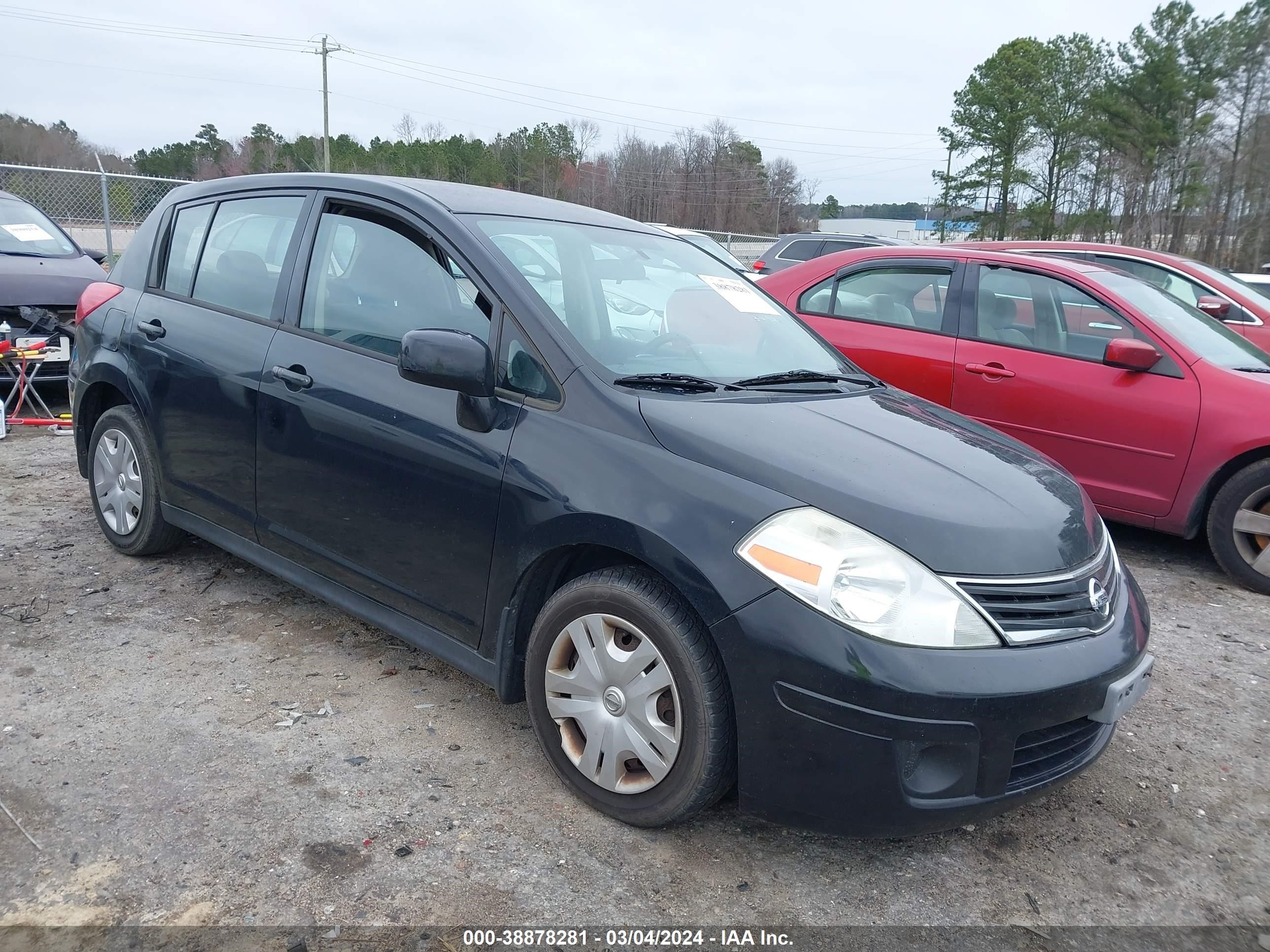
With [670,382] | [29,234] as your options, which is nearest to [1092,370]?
[670,382]

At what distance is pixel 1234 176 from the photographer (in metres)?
30.7

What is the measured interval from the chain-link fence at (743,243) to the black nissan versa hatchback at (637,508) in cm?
2024

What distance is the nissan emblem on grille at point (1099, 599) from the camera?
2.49 metres

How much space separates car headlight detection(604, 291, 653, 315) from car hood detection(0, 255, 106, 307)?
5709 millimetres

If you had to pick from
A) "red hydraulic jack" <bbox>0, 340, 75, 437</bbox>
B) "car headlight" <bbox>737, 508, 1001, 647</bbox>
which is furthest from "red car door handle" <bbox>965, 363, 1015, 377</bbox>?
"red hydraulic jack" <bbox>0, 340, 75, 437</bbox>

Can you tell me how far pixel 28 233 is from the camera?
831 centimetres

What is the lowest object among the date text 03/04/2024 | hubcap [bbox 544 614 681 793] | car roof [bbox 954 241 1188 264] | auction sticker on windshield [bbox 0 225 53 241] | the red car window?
the date text 03/04/2024

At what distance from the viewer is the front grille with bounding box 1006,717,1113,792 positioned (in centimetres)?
231

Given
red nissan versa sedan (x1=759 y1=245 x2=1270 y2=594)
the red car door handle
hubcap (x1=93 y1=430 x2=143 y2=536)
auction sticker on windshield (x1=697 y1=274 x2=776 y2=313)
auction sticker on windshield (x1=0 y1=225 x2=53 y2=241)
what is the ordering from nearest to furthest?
auction sticker on windshield (x1=697 y1=274 x2=776 y2=313) → hubcap (x1=93 y1=430 x2=143 y2=536) → red nissan versa sedan (x1=759 y1=245 x2=1270 y2=594) → the red car door handle → auction sticker on windshield (x1=0 y1=225 x2=53 y2=241)

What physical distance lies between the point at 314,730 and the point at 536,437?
4.11ft

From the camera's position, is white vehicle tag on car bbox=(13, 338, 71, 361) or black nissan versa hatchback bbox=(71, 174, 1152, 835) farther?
white vehicle tag on car bbox=(13, 338, 71, 361)

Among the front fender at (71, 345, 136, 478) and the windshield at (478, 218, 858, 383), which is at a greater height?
the windshield at (478, 218, 858, 383)

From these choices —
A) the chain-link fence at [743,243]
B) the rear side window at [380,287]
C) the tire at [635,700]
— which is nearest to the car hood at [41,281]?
the rear side window at [380,287]

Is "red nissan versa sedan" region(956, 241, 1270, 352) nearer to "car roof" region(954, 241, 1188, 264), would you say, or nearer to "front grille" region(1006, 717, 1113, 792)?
"car roof" region(954, 241, 1188, 264)
